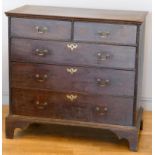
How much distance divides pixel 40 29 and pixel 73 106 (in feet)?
1.79

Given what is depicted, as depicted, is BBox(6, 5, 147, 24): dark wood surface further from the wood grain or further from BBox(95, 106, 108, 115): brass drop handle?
the wood grain

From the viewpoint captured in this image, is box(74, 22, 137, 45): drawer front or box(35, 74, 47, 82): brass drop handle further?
box(35, 74, 47, 82): brass drop handle

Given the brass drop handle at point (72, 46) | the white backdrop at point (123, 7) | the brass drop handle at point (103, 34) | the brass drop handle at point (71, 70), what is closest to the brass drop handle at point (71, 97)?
the brass drop handle at point (71, 70)

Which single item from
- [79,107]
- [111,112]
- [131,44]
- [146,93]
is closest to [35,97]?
[79,107]

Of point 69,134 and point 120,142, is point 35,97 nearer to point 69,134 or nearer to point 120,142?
point 69,134

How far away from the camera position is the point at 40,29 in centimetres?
239

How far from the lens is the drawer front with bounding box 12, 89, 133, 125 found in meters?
2.39

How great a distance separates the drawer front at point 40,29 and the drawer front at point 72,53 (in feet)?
0.13

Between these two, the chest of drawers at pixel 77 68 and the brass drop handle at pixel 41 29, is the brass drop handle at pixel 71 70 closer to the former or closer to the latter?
the chest of drawers at pixel 77 68

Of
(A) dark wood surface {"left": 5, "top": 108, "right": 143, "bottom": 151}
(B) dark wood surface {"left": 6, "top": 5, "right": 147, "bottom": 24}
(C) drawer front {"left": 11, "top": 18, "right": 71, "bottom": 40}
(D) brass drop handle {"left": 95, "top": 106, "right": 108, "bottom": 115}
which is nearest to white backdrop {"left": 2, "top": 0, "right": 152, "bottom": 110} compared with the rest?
(B) dark wood surface {"left": 6, "top": 5, "right": 147, "bottom": 24}

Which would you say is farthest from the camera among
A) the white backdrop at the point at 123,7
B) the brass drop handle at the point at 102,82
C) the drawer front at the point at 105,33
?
the white backdrop at the point at 123,7

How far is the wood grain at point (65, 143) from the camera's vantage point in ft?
7.88

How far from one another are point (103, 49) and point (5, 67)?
43.7 inches

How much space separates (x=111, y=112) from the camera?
2406mm
